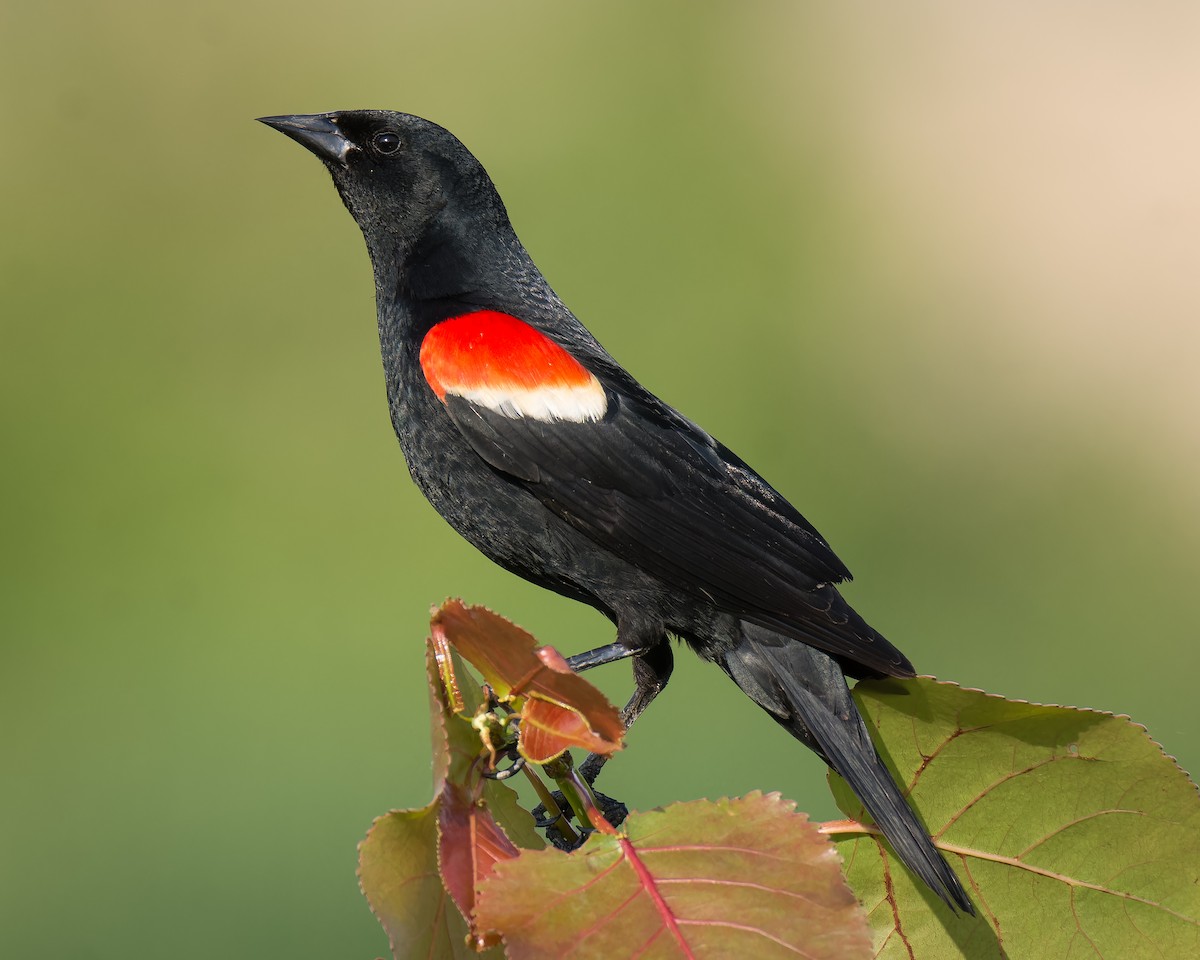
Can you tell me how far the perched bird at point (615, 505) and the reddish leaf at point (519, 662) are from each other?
0.70 meters

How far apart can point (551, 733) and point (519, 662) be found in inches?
2.2

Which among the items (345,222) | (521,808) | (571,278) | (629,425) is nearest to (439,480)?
(629,425)

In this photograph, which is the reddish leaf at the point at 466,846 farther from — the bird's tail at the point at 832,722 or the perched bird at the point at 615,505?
the perched bird at the point at 615,505

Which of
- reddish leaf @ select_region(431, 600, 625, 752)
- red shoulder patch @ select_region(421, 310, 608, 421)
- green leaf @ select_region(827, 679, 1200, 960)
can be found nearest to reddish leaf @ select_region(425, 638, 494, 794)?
reddish leaf @ select_region(431, 600, 625, 752)

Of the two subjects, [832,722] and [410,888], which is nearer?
[410,888]

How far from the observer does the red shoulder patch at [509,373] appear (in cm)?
178

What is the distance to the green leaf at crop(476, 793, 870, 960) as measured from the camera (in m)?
0.86

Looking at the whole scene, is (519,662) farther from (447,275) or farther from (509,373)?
(447,275)

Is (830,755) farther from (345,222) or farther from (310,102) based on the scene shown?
(310,102)

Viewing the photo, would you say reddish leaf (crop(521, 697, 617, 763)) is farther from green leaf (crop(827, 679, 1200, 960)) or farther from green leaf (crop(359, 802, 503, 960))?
green leaf (crop(827, 679, 1200, 960))

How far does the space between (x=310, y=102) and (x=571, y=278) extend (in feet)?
5.94

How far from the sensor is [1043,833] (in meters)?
1.10

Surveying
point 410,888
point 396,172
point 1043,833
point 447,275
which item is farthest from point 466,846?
point 396,172

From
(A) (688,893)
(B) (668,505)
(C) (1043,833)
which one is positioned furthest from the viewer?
(B) (668,505)
